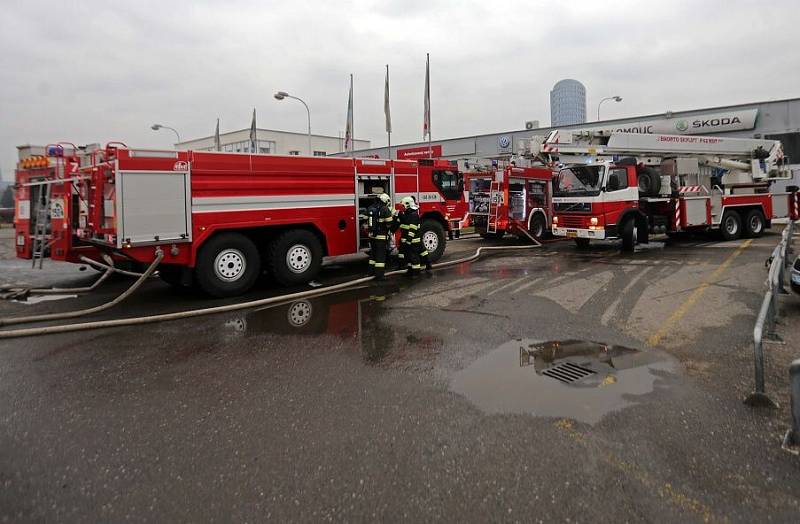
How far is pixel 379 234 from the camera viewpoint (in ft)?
32.0

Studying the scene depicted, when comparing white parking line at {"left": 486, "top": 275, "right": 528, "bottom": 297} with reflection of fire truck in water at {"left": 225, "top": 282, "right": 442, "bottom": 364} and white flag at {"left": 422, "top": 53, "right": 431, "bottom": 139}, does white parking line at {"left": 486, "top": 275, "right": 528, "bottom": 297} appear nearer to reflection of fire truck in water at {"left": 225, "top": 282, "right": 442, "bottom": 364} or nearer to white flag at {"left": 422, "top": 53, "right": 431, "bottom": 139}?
reflection of fire truck in water at {"left": 225, "top": 282, "right": 442, "bottom": 364}

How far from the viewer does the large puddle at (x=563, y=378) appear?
12.8ft

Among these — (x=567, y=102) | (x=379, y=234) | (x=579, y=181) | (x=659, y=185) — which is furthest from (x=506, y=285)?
(x=567, y=102)

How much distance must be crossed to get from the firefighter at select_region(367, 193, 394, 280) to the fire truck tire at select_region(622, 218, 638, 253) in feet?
23.0

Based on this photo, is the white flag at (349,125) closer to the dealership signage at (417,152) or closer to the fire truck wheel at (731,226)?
the dealership signage at (417,152)

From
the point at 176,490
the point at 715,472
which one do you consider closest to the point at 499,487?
the point at 715,472

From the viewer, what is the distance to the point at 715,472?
9.64ft

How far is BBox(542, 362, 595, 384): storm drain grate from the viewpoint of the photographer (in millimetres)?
4449

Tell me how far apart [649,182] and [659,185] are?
34 cm

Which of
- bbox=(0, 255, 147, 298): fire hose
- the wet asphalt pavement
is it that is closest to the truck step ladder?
bbox=(0, 255, 147, 298): fire hose

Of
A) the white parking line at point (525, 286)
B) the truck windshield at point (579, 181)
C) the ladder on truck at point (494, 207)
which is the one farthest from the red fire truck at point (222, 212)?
the ladder on truck at point (494, 207)

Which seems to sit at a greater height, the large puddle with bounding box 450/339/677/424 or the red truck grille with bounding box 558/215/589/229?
the red truck grille with bounding box 558/215/589/229

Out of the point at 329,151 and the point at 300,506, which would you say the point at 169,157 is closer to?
the point at 300,506

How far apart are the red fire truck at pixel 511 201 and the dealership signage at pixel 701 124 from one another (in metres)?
11.2
